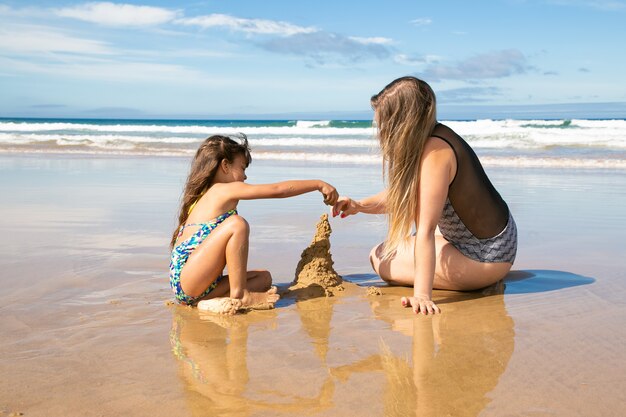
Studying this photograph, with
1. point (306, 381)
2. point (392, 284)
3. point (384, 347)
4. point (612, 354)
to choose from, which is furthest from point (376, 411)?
point (392, 284)

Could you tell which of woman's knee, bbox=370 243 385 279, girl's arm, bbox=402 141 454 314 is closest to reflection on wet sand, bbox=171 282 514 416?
girl's arm, bbox=402 141 454 314

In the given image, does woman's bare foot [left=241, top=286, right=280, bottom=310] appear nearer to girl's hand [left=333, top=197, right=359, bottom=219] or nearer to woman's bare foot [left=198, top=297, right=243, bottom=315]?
woman's bare foot [left=198, top=297, right=243, bottom=315]

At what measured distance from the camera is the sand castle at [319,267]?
4.52 meters

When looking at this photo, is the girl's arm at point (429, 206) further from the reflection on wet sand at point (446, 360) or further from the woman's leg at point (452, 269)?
the woman's leg at point (452, 269)

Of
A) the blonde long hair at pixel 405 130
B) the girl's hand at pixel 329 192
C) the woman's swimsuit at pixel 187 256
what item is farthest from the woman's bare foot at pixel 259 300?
the blonde long hair at pixel 405 130

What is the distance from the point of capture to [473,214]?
431 cm

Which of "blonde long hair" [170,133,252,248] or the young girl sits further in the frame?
"blonde long hair" [170,133,252,248]

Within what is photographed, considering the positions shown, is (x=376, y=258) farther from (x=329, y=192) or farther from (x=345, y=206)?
(x=329, y=192)

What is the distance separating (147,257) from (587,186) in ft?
25.2

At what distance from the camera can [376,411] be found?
2455 millimetres

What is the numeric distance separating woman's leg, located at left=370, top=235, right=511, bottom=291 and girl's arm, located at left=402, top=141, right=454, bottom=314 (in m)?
0.43

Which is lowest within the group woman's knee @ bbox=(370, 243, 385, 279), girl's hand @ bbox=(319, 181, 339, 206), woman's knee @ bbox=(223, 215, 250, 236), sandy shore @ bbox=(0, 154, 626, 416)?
sandy shore @ bbox=(0, 154, 626, 416)

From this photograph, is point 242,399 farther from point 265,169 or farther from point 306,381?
point 265,169

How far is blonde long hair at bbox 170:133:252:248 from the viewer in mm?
4320
